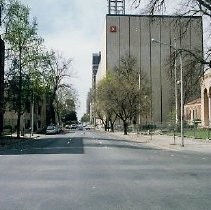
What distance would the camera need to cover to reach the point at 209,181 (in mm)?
14891

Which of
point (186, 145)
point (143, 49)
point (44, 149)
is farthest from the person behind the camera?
point (143, 49)

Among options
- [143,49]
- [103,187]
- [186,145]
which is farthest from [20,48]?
[143,49]

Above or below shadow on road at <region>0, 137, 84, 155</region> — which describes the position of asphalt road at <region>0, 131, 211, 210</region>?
below

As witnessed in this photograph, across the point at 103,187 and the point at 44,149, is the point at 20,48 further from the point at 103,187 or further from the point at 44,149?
the point at 103,187

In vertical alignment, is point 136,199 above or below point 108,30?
below

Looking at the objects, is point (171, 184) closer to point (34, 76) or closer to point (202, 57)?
point (202, 57)

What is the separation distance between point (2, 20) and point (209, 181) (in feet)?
138

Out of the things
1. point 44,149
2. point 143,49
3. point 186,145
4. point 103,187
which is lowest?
point 103,187

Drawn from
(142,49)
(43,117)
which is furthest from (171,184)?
(43,117)

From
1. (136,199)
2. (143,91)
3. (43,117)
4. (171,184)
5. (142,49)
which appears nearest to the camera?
(136,199)

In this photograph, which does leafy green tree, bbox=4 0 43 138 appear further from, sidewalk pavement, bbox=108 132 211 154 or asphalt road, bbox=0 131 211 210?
asphalt road, bbox=0 131 211 210

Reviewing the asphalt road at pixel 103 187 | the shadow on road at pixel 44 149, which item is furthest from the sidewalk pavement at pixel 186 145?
the asphalt road at pixel 103 187

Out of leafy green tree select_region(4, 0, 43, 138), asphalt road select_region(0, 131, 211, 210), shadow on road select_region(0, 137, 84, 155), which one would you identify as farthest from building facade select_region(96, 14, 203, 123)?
asphalt road select_region(0, 131, 211, 210)

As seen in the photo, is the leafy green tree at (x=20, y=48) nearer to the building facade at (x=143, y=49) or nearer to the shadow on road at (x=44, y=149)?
the shadow on road at (x=44, y=149)
